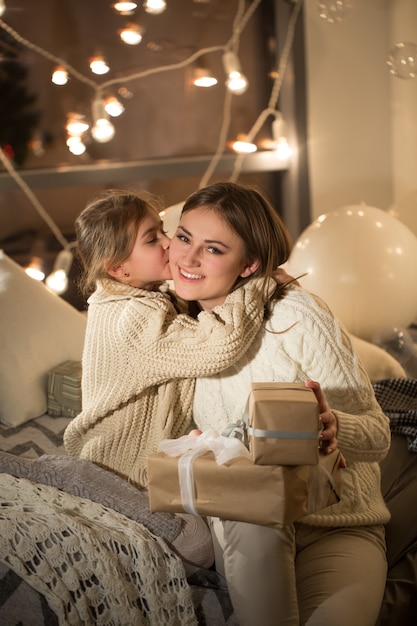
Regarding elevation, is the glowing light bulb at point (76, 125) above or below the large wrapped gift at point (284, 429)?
below

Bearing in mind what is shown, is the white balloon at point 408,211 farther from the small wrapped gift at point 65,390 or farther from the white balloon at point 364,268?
the small wrapped gift at point 65,390

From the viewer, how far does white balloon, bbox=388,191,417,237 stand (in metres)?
3.09

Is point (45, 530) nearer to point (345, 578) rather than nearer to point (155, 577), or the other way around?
point (155, 577)

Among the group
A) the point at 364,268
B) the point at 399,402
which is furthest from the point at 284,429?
the point at 364,268

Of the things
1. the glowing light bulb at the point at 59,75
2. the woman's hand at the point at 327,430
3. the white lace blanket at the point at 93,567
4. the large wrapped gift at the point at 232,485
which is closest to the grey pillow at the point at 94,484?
the white lace blanket at the point at 93,567

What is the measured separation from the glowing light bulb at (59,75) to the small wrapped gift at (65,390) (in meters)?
1.68

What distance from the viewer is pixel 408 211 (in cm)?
310

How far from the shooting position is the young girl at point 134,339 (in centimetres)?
154

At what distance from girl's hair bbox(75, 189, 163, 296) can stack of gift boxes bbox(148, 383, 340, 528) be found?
0.57 metres

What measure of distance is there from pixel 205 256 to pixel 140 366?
26 cm

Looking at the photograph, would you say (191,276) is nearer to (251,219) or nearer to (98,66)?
(251,219)

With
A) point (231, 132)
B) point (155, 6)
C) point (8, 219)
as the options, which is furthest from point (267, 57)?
point (8, 219)

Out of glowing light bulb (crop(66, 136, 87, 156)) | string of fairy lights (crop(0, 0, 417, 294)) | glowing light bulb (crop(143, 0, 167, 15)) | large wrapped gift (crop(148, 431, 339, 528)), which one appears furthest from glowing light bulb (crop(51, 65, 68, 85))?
large wrapped gift (crop(148, 431, 339, 528))

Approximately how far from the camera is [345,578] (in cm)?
138
